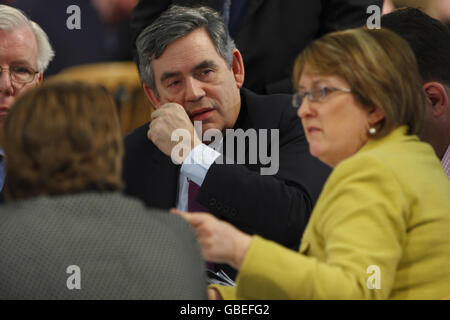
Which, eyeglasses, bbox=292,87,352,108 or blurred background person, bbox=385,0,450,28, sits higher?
eyeglasses, bbox=292,87,352,108

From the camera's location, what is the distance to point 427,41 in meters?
2.27

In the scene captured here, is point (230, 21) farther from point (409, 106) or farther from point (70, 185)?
point (70, 185)

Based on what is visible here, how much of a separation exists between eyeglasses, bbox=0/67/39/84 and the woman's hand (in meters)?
1.34

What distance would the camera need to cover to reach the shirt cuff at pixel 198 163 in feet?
6.94

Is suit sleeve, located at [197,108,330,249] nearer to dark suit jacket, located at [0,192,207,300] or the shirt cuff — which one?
the shirt cuff

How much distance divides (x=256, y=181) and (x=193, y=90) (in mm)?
460

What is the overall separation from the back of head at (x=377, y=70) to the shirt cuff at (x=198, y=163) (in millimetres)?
445

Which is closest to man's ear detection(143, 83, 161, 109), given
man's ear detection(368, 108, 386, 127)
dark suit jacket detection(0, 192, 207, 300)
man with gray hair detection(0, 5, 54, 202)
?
man with gray hair detection(0, 5, 54, 202)

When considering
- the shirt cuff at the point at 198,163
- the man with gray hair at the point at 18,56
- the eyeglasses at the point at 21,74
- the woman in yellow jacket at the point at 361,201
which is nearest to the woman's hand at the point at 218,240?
the woman in yellow jacket at the point at 361,201

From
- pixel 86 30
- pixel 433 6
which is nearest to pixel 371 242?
pixel 433 6

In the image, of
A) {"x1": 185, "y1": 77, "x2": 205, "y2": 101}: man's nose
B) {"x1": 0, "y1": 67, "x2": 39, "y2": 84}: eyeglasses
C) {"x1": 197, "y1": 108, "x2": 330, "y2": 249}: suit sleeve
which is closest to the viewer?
{"x1": 197, "y1": 108, "x2": 330, "y2": 249}: suit sleeve

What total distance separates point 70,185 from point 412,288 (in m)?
0.79

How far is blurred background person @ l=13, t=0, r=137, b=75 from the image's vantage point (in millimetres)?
3680

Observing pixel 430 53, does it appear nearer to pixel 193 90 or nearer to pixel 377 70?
pixel 377 70
